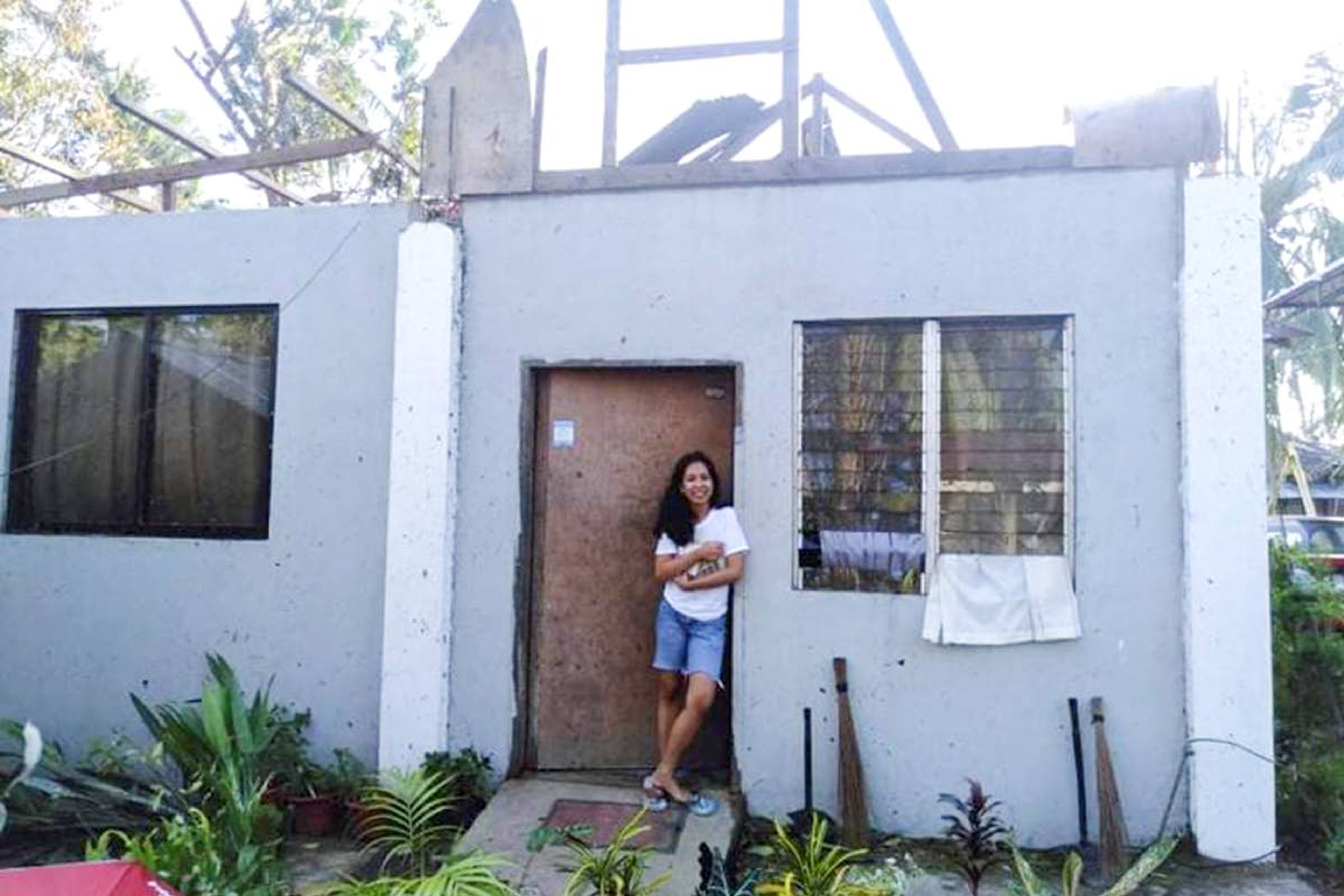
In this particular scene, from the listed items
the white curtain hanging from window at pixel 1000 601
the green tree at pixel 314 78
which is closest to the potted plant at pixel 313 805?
the white curtain hanging from window at pixel 1000 601

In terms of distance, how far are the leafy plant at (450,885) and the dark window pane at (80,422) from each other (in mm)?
3292

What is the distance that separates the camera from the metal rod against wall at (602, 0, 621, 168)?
15.6 feet

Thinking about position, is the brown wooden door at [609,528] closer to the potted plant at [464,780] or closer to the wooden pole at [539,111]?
the potted plant at [464,780]

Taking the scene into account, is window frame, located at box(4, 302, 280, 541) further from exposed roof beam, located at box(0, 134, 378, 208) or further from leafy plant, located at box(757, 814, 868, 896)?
leafy plant, located at box(757, 814, 868, 896)

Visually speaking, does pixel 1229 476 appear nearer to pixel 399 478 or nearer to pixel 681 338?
pixel 681 338

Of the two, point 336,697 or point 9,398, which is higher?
point 9,398


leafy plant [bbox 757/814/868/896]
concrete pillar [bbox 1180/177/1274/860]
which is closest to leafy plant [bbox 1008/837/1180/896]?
leafy plant [bbox 757/814/868/896]

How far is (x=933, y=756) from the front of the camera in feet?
13.7

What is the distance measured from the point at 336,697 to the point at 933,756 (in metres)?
3.07

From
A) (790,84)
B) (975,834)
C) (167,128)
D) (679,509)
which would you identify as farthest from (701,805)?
(167,128)

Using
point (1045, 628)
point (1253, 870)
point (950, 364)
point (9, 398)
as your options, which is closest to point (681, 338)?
point (950, 364)

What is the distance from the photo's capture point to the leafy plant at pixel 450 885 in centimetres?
267

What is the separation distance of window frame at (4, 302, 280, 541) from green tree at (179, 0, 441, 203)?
27.0 feet

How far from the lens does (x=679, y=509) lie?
4316mm
